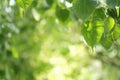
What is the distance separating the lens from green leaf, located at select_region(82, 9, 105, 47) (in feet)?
5.17

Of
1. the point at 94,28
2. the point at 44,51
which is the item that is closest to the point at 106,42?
the point at 94,28

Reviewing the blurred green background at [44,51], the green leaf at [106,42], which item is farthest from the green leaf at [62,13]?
the green leaf at [106,42]

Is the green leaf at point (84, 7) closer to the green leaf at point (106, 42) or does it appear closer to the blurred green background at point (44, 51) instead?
the green leaf at point (106, 42)

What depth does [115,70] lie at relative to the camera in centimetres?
577

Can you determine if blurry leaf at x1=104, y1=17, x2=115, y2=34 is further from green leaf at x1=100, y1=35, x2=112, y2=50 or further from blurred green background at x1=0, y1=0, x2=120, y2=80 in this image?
blurred green background at x1=0, y1=0, x2=120, y2=80

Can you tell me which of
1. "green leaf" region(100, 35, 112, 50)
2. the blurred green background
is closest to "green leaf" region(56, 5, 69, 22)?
the blurred green background

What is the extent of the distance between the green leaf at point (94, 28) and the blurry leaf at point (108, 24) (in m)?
0.02

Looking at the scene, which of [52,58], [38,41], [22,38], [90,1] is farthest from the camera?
[52,58]

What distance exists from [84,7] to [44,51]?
3.25m

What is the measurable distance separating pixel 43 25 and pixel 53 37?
257 millimetres

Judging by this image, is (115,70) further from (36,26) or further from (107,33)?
(107,33)

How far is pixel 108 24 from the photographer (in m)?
1.55

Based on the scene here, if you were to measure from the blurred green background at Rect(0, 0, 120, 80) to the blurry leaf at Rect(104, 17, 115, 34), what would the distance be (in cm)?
84

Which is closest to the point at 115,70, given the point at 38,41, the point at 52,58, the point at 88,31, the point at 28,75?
the point at 52,58
